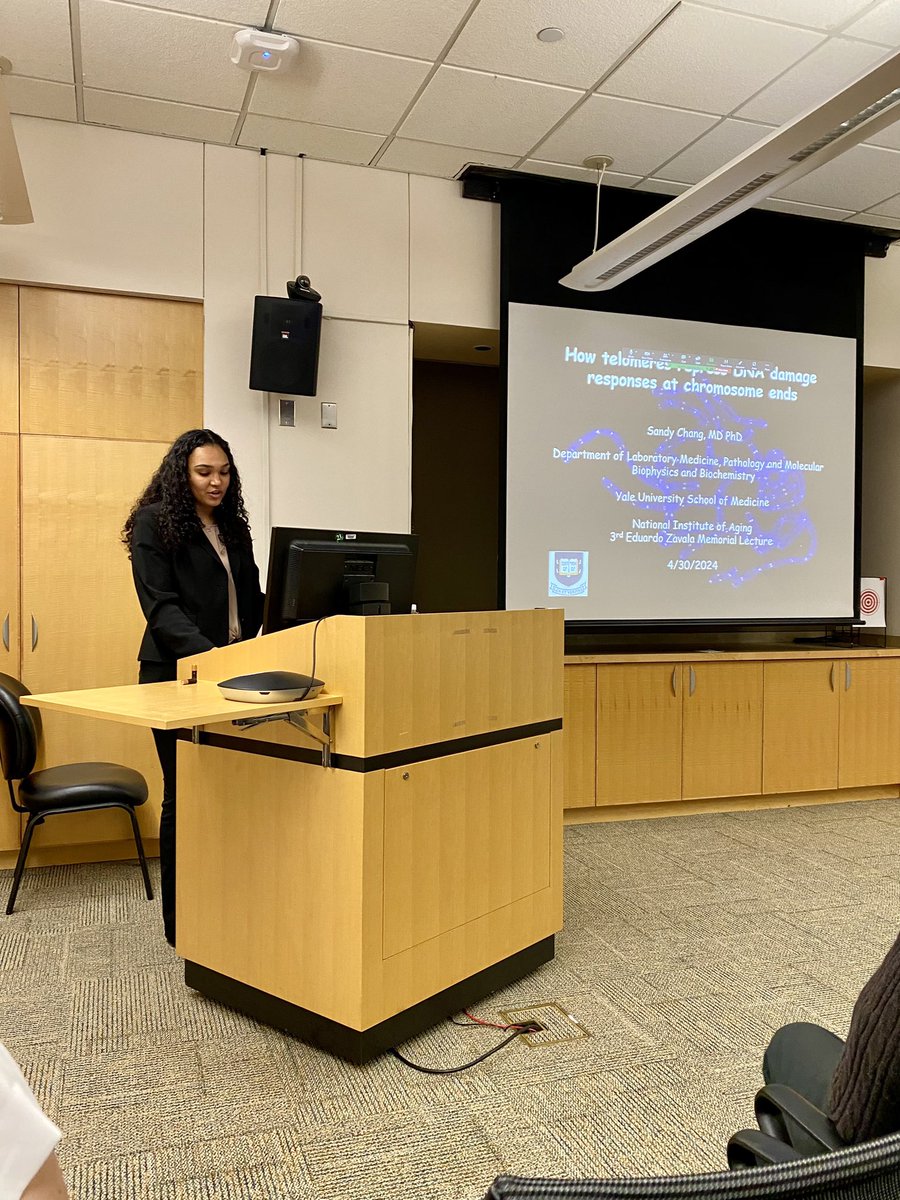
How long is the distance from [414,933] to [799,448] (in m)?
4.06

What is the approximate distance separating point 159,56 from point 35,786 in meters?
2.87

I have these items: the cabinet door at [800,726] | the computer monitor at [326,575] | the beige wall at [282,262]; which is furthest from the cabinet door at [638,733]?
the computer monitor at [326,575]

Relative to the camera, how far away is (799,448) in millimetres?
5340

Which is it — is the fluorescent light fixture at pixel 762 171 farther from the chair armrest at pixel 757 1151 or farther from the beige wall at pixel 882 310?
the chair armrest at pixel 757 1151

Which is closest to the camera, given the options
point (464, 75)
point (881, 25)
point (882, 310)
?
point (881, 25)

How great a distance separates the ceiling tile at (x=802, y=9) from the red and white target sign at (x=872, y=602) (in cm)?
324

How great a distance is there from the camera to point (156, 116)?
4.00 meters

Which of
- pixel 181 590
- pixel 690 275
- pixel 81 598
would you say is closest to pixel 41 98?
pixel 81 598

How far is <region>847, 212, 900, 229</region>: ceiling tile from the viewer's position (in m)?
5.17

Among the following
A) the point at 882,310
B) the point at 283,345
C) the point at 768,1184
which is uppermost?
the point at 882,310

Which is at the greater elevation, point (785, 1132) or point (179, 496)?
point (179, 496)

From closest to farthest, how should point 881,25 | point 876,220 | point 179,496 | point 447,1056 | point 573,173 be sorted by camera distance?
point 447,1056
point 179,496
point 881,25
point 573,173
point 876,220

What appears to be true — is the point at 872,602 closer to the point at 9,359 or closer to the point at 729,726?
the point at 729,726

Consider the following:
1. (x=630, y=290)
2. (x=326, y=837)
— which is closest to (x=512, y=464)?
(x=630, y=290)
